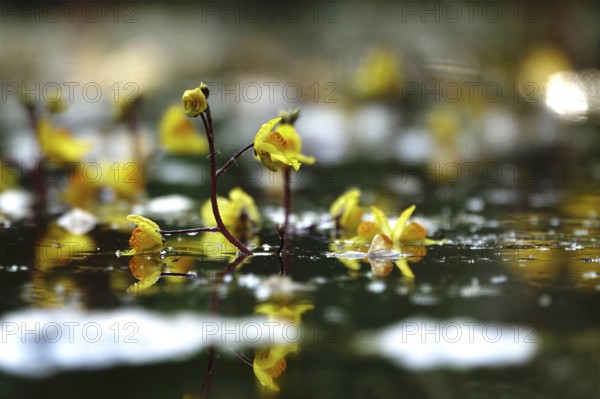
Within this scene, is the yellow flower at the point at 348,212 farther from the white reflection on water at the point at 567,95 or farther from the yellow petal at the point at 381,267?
the white reflection on water at the point at 567,95

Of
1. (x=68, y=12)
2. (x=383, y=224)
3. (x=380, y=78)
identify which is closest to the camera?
(x=383, y=224)

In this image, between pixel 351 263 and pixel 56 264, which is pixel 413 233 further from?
pixel 56 264

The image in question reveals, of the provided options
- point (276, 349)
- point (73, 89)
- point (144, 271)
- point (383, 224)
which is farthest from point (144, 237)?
point (73, 89)

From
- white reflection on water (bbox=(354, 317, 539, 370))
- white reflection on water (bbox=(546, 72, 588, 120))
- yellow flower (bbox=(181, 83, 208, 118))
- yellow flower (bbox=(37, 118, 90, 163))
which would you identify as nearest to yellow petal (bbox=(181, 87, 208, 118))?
yellow flower (bbox=(181, 83, 208, 118))

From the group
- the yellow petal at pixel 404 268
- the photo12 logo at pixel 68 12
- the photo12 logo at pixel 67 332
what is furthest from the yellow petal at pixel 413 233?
the photo12 logo at pixel 68 12

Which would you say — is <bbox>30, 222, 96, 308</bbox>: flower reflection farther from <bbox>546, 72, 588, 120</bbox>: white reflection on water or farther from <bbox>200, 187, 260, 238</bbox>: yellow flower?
<bbox>546, 72, 588, 120</bbox>: white reflection on water

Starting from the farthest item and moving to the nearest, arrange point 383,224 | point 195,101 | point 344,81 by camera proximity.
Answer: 1. point 344,81
2. point 383,224
3. point 195,101
